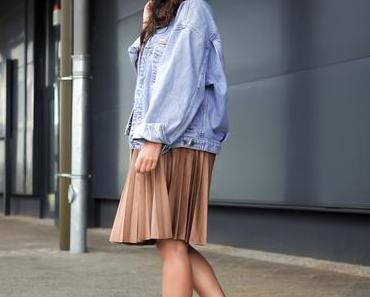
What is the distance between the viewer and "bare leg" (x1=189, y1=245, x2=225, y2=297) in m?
3.17

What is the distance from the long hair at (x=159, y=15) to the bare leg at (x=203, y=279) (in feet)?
3.27

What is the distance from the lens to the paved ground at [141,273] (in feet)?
17.4

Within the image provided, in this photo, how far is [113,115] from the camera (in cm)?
1027

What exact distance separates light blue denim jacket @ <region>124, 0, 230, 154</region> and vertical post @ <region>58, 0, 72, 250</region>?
179 inches

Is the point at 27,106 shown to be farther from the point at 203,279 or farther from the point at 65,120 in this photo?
the point at 203,279

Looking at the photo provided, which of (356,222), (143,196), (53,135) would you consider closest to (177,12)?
(143,196)

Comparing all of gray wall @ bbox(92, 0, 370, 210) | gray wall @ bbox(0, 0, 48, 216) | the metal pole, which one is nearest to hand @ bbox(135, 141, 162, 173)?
gray wall @ bbox(92, 0, 370, 210)

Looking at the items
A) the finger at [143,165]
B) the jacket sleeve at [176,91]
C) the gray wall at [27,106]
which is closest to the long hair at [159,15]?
the jacket sleeve at [176,91]

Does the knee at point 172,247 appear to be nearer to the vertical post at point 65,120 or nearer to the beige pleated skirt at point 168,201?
the beige pleated skirt at point 168,201

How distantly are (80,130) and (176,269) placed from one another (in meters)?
4.58

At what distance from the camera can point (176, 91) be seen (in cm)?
297

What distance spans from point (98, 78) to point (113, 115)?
0.78 meters

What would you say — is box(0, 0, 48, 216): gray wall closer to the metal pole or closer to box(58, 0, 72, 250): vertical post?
box(58, 0, 72, 250): vertical post

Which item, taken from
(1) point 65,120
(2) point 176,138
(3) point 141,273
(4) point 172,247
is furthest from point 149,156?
(1) point 65,120
